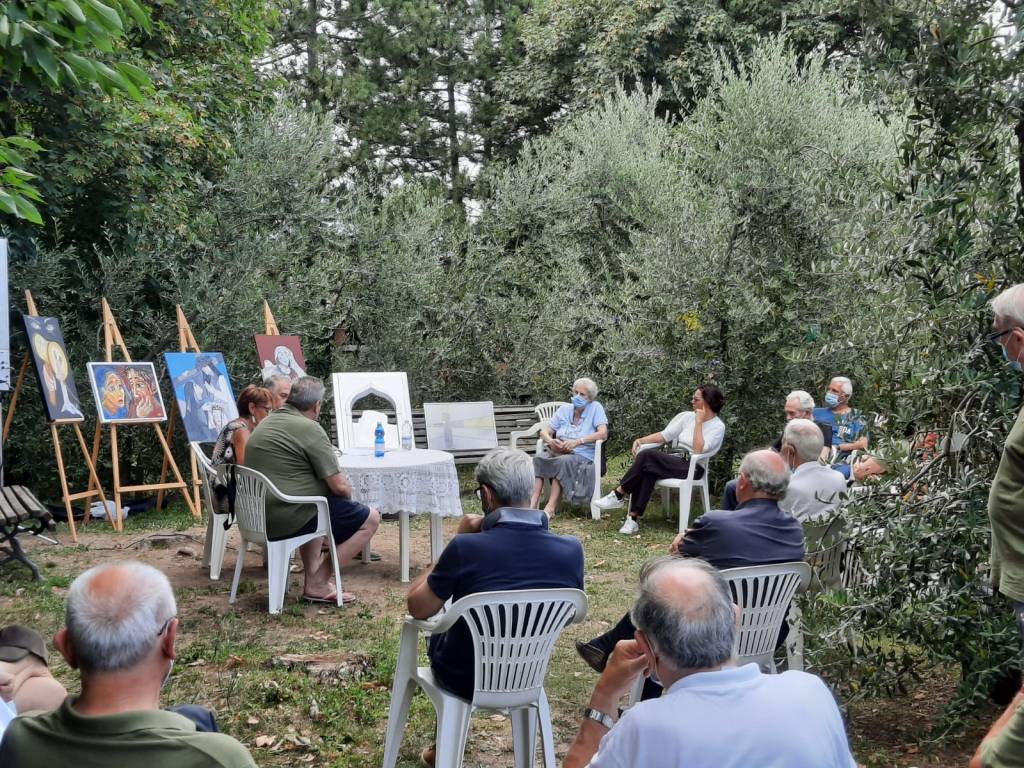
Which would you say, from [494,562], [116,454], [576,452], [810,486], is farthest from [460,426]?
[494,562]

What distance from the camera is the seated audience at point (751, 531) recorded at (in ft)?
11.9

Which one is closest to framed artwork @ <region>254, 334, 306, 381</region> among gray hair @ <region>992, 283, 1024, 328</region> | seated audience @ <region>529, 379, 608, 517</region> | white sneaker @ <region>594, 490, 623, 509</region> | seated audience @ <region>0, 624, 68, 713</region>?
seated audience @ <region>529, 379, 608, 517</region>

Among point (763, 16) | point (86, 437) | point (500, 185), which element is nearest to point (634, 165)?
point (500, 185)

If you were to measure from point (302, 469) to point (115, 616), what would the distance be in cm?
407

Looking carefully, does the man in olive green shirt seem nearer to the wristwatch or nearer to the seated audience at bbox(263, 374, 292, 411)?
the wristwatch

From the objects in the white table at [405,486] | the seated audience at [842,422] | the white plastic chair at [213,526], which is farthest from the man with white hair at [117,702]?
the white plastic chair at [213,526]

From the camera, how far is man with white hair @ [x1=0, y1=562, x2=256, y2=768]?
1732 mm

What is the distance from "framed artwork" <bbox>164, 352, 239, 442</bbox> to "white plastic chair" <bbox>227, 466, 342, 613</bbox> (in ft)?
9.82

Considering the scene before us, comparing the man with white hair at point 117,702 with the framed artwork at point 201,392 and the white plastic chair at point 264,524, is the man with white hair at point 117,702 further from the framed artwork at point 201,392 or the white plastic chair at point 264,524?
the framed artwork at point 201,392

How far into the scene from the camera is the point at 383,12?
1931 cm

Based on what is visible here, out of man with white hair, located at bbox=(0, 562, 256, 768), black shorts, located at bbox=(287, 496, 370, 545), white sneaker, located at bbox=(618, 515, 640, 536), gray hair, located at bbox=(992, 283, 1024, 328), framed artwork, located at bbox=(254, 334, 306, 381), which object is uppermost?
gray hair, located at bbox=(992, 283, 1024, 328)

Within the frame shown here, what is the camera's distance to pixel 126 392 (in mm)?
8781

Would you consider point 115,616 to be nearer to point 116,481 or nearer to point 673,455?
point 116,481

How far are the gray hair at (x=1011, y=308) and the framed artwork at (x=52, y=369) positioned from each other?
7.40 m
